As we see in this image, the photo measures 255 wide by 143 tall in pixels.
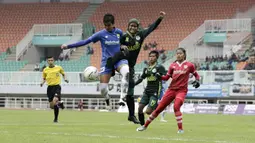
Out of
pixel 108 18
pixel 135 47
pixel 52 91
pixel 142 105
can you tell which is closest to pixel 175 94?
pixel 135 47

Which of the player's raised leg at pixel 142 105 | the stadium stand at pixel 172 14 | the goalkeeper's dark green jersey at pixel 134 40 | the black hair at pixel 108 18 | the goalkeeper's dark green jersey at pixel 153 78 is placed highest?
the stadium stand at pixel 172 14

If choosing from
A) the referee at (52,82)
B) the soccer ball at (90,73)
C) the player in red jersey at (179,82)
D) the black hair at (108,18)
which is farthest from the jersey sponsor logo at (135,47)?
the referee at (52,82)

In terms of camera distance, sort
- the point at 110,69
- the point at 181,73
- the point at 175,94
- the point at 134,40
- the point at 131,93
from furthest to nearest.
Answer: the point at 131,93 < the point at 110,69 < the point at 134,40 < the point at 175,94 < the point at 181,73

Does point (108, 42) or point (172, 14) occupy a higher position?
point (172, 14)

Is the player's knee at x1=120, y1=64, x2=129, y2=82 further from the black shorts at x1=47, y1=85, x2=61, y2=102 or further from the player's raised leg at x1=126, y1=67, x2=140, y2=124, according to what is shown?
the black shorts at x1=47, y1=85, x2=61, y2=102

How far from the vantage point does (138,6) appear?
52.3 metres

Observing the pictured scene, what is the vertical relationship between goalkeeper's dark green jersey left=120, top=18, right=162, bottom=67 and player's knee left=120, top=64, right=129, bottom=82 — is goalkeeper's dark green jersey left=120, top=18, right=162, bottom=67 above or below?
above

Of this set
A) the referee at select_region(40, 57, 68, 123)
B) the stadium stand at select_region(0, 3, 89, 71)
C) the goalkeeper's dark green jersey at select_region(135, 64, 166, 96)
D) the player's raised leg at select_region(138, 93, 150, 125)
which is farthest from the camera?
the stadium stand at select_region(0, 3, 89, 71)

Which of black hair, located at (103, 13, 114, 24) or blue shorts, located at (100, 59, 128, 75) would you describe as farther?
blue shorts, located at (100, 59, 128, 75)

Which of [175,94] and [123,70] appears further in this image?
[123,70]

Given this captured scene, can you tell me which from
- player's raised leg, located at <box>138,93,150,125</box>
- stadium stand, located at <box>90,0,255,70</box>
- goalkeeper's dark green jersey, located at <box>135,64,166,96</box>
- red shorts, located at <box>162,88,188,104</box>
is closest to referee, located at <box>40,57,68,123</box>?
goalkeeper's dark green jersey, located at <box>135,64,166,96</box>

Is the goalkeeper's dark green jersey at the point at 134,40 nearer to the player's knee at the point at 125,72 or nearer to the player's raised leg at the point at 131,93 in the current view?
the player's knee at the point at 125,72

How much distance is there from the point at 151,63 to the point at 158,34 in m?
33.1

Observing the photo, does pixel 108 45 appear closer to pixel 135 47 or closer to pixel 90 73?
pixel 135 47
